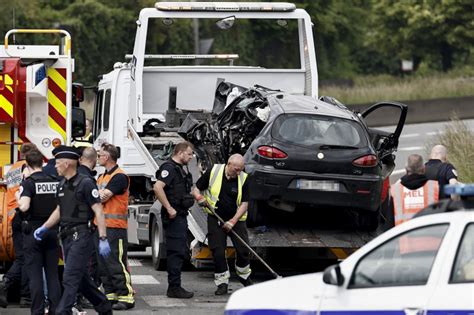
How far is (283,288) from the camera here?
330 inches

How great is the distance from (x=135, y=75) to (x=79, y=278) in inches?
306

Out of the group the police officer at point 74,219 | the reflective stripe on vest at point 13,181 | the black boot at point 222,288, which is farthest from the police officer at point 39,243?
the black boot at point 222,288

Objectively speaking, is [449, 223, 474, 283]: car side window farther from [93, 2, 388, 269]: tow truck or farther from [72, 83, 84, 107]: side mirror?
[72, 83, 84, 107]: side mirror

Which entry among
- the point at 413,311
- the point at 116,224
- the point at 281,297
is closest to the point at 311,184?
the point at 116,224

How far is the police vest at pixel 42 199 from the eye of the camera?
11.6 m

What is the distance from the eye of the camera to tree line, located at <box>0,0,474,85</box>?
48000mm

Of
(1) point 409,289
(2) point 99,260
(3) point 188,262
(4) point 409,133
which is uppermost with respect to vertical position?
(1) point 409,289

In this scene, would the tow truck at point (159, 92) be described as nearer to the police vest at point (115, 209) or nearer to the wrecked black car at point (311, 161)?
the wrecked black car at point (311, 161)

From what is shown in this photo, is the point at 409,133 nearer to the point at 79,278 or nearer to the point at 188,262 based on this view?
the point at 188,262

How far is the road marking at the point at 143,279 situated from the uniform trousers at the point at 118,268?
82.4 inches

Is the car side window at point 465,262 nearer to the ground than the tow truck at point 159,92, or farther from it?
farther from it

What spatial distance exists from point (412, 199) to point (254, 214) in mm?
2812

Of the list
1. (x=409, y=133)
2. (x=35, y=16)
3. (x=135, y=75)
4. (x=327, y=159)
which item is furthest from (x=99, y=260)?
(x=35, y=16)

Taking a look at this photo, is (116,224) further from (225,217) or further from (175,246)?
(225,217)
